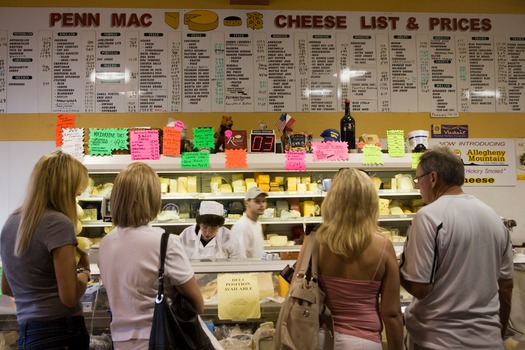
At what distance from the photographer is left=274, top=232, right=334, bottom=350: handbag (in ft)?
6.88

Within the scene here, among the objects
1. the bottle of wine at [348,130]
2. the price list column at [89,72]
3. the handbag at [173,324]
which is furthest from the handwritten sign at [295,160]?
the price list column at [89,72]

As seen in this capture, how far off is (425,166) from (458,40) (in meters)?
4.76

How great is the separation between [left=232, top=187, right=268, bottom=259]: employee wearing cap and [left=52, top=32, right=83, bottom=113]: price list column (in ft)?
9.15

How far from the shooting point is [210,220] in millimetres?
4848

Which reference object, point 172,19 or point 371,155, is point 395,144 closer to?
point 371,155

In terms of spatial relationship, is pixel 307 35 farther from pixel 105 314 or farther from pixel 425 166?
pixel 105 314

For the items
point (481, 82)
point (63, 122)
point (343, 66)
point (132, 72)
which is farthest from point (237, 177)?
point (481, 82)

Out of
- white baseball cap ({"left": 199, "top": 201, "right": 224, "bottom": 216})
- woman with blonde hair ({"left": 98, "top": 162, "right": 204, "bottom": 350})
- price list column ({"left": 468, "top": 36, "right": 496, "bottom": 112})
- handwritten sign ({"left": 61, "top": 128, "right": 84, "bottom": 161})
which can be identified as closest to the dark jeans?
woman with blonde hair ({"left": 98, "top": 162, "right": 204, "bottom": 350})

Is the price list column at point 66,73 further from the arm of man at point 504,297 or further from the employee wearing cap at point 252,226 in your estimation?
the arm of man at point 504,297

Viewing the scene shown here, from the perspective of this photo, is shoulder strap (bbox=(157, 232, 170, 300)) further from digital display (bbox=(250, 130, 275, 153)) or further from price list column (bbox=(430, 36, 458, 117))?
price list column (bbox=(430, 36, 458, 117))

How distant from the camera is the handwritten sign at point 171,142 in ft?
14.5

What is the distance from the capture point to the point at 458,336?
86.1 inches

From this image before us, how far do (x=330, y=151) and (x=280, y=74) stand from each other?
197 cm

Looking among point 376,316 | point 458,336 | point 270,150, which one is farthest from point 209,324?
point 270,150
